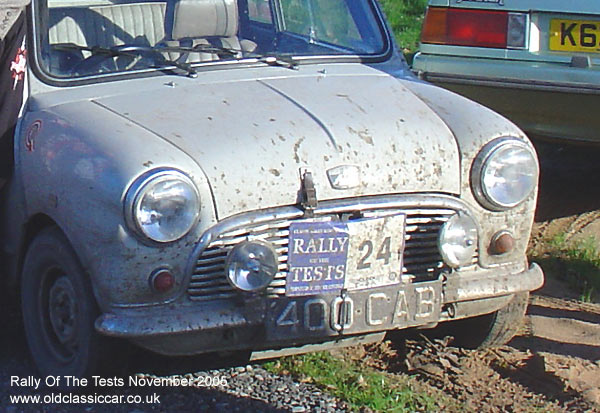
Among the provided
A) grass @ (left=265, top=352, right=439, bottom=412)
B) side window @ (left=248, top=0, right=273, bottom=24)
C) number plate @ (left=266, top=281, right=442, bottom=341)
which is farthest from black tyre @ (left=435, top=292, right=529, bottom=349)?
side window @ (left=248, top=0, right=273, bottom=24)

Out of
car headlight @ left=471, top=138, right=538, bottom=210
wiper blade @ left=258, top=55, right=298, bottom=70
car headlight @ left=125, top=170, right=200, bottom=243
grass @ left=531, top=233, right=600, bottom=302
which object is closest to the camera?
car headlight @ left=125, top=170, right=200, bottom=243

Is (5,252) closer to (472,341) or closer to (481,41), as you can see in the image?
(472,341)

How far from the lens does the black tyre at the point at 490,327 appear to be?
438 centimetres

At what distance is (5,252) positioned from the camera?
4379mm

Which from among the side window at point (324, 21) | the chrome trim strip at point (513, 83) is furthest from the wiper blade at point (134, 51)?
the chrome trim strip at point (513, 83)

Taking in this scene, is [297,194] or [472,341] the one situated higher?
[297,194]

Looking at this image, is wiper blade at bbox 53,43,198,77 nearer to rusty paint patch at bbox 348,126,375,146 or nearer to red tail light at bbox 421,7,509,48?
rusty paint patch at bbox 348,126,375,146

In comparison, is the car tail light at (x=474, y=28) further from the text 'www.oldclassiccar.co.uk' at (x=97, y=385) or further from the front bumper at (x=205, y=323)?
the text 'www.oldclassiccar.co.uk' at (x=97, y=385)

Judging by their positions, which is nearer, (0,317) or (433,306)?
(433,306)

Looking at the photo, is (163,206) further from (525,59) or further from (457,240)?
(525,59)

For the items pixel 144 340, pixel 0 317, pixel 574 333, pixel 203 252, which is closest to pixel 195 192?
pixel 203 252

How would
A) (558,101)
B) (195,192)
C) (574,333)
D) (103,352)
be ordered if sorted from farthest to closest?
1. (558,101)
2. (574,333)
3. (103,352)
4. (195,192)

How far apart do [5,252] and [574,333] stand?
237cm

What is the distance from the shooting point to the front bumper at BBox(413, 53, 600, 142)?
18.6 ft
